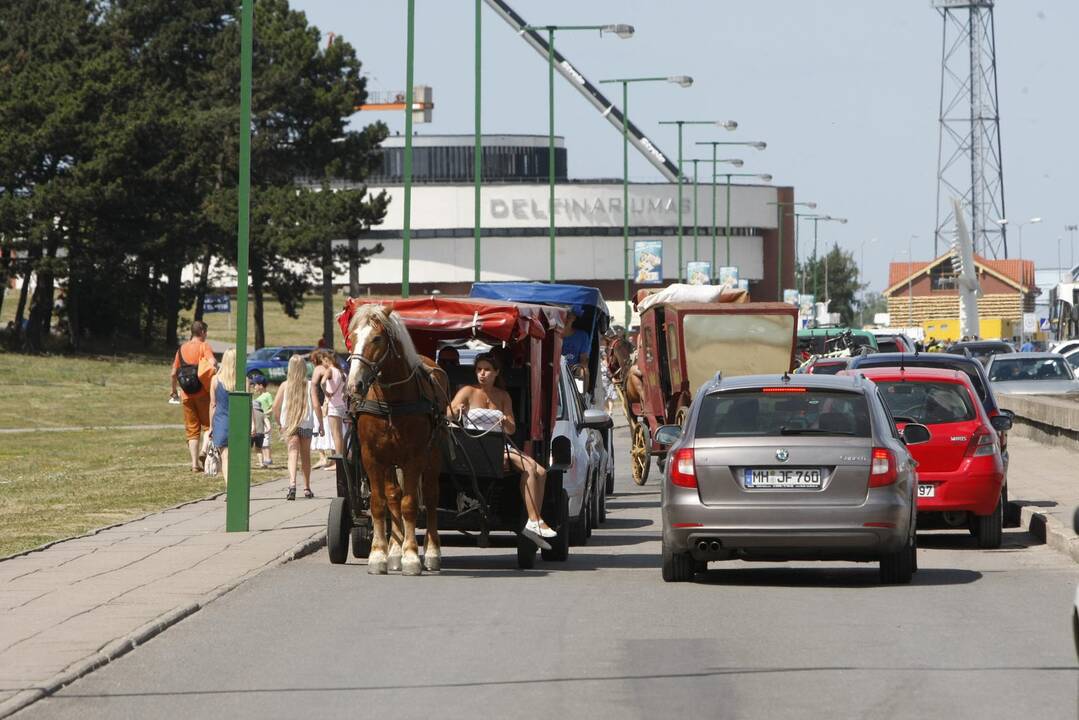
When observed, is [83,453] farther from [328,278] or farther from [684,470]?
[328,278]

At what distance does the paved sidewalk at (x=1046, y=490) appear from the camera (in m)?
17.2

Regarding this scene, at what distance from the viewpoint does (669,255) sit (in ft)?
452

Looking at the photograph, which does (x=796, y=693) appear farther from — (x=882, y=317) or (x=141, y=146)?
(x=882, y=317)

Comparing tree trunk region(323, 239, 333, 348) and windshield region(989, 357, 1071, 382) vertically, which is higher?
tree trunk region(323, 239, 333, 348)

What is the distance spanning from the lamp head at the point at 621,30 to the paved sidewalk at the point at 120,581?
2872cm

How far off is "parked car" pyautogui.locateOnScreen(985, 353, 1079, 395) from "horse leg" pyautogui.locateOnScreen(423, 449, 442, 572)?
2562cm

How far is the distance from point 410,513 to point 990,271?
144m

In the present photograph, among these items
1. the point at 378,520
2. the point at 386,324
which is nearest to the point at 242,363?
the point at 378,520

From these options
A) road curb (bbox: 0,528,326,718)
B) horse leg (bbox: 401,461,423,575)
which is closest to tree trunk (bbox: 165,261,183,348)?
horse leg (bbox: 401,461,423,575)

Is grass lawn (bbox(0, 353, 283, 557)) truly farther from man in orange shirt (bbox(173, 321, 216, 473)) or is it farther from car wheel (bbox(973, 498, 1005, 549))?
car wheel (bbox(973, 498, 1005, 549))

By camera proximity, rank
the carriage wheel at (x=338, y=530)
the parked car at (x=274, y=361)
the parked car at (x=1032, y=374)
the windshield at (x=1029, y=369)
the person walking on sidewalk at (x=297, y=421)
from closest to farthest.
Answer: the carriage wheel at (x=338, y=530), the person walking on sidewalk at (x=297, y=421), the parked car at (x=1032, y=374), the windshield at (x=1029, y=369), the parked car at (x=274, y=361)

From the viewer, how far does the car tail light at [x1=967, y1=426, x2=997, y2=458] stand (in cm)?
1720

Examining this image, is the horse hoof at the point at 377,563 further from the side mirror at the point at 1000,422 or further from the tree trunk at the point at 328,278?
the tree trunk at the point at 328,278

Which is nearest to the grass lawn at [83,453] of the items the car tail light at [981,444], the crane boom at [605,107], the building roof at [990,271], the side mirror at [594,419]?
the side mirror at [594,419]
